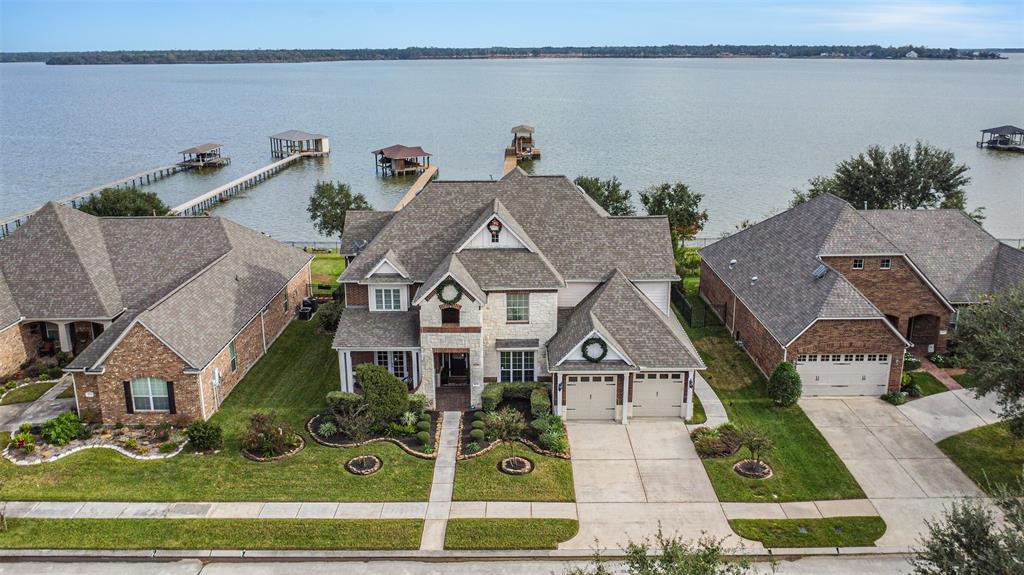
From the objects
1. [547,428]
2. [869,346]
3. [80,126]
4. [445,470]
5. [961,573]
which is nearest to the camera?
[961,573]

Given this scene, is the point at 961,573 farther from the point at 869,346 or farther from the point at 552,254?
the point at 552,254

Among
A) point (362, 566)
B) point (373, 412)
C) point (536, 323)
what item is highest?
point (536, 323)

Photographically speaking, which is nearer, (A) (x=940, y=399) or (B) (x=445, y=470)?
(B) (x=445, y=470)

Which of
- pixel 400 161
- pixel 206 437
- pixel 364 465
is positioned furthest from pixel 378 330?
pixel 400 161

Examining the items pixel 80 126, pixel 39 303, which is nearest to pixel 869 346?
pixel 39 303

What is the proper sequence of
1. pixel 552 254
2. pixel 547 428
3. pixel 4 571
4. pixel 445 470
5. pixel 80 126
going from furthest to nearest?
1. pixel 80 126
2. pixel 552 254
3. pixel 547 428
4. pixel 445 470
5. pixel 4 571

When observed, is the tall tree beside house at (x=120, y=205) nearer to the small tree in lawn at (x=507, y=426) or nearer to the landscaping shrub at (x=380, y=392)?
the landscaping shrub at (x=380, y=392)

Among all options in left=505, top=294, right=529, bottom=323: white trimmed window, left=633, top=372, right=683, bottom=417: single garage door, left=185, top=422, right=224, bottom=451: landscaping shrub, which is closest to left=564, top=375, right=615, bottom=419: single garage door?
left=633, top=372, right=683, bottom=417: single garage door
